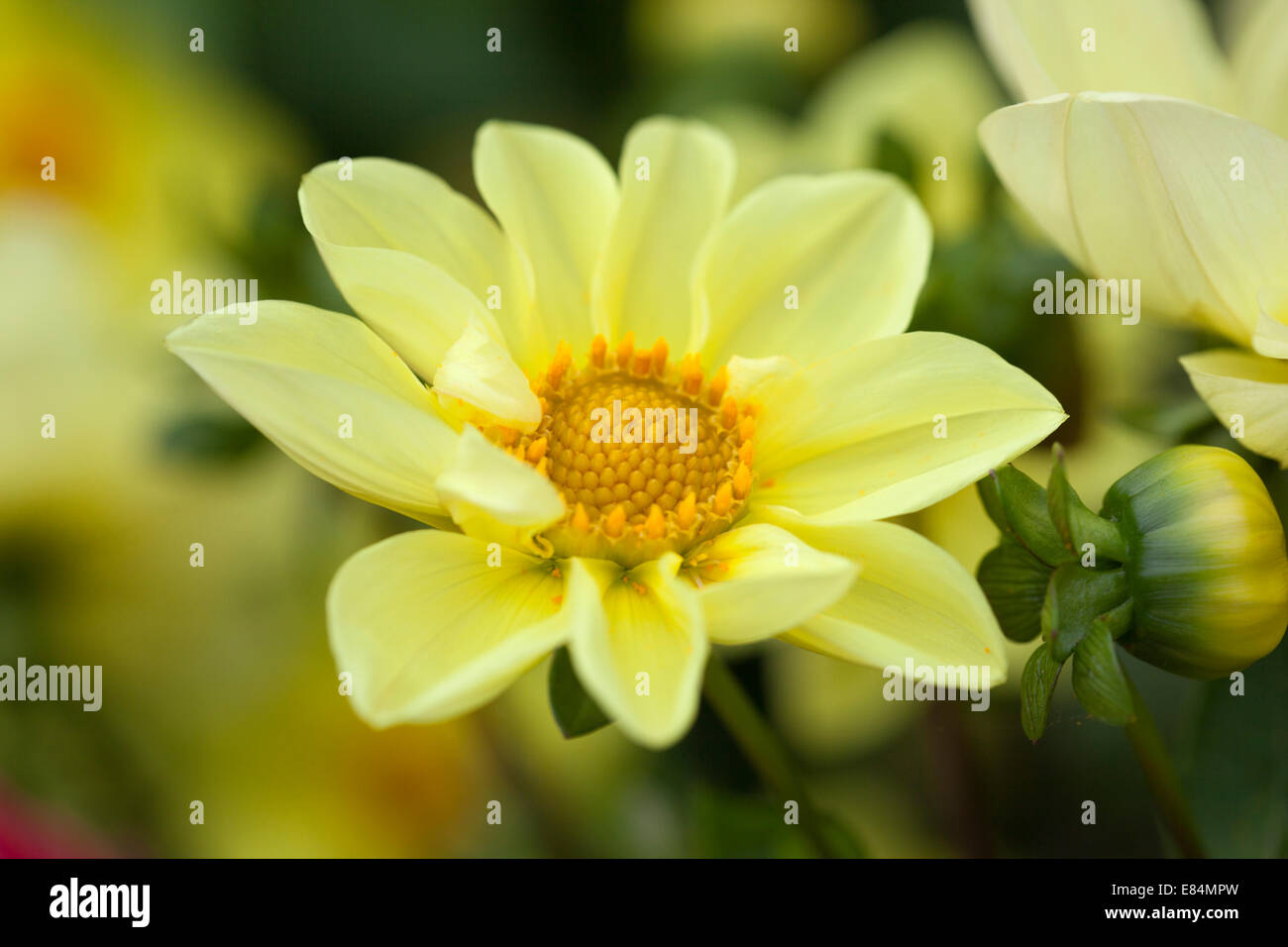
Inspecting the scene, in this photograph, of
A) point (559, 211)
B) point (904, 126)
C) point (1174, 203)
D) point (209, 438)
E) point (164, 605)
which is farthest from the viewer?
point (164, 605)

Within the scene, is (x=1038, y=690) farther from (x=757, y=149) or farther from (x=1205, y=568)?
(x=757, y=149)

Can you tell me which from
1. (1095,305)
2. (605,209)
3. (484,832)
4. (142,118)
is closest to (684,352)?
(605,209)

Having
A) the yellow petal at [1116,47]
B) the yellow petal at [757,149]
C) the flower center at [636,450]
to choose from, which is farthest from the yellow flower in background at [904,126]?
the flower center at [636,450]

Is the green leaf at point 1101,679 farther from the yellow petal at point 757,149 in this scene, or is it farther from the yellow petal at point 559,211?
the yellow petal at point 757,149

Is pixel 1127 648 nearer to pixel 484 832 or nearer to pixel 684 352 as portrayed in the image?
pixel 684 352

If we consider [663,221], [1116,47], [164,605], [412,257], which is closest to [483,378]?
[412,257]
